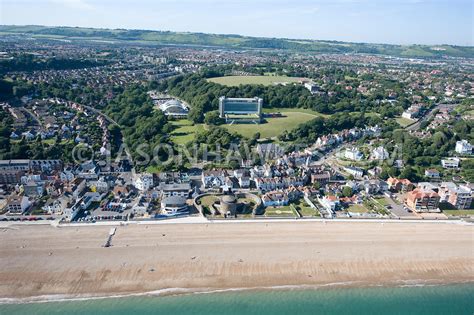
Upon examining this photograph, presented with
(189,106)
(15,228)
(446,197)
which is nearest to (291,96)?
(189,106)

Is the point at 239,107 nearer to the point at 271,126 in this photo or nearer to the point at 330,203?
the point at 271,126

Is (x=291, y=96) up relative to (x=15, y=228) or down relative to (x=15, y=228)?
up

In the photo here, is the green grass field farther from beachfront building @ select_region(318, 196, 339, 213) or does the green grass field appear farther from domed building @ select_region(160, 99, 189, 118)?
beachfront building @ select_region(318, 196, 339, 213)

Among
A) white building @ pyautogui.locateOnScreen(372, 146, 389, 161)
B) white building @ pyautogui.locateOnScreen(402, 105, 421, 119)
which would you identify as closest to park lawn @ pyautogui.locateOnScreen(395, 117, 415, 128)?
white building @ pyautogui.locateOnScreen(402, 105, 421, 119)

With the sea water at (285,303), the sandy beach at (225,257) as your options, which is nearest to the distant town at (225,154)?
the sandy beach at (225,257)

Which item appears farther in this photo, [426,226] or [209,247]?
[426,226]

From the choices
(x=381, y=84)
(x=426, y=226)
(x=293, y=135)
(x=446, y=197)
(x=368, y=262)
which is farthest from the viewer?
(x=381, y=84)

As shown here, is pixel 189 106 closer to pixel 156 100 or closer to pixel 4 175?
pixel 156 100

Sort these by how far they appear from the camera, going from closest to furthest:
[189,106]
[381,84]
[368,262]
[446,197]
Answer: [368,262]
[446,197]
[189,106]
[381,84]

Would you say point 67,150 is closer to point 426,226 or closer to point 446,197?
point 426,226
